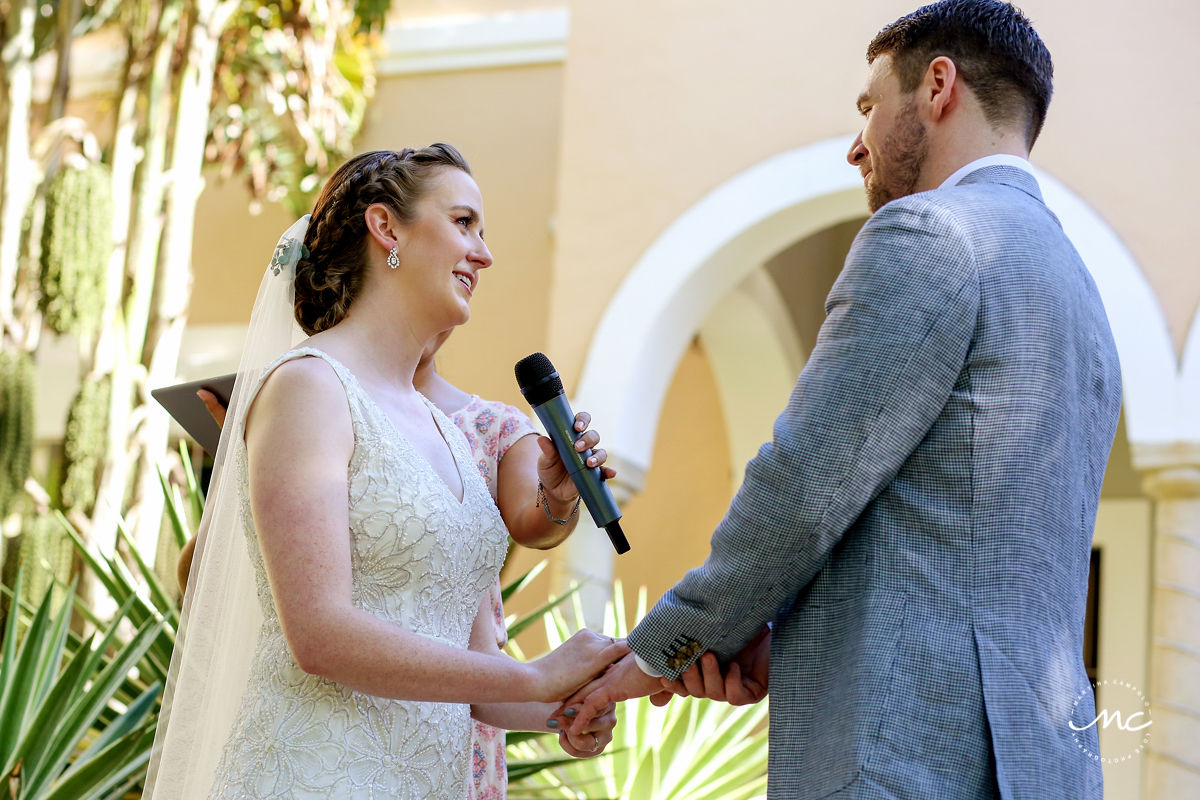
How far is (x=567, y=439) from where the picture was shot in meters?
2.45

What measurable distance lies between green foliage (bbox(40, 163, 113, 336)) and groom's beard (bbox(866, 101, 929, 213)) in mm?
4866

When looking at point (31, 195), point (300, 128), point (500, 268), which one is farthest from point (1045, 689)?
point (500, 268)

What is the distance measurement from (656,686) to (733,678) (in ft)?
0.46

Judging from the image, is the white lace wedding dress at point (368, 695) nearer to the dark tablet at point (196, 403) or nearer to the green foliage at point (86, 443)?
the dark tablet at point (196, 403)

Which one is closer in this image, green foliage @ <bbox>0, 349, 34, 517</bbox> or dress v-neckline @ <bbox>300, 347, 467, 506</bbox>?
dress v-neckline @ <bbox>300, 347, 467, 506</bbox>

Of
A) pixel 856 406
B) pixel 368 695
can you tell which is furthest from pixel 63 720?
pixel 856 406

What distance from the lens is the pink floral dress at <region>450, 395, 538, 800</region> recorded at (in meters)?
2.92

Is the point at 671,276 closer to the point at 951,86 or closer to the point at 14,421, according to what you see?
the point at 14,421

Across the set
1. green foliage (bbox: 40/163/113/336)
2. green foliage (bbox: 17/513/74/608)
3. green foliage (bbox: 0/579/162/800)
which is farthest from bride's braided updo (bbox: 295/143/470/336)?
green foliage (bbox: 40/163/113/336)

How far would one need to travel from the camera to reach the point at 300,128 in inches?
326

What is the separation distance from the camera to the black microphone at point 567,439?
2402 mm

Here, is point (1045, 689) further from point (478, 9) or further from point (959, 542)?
point (478, 9)

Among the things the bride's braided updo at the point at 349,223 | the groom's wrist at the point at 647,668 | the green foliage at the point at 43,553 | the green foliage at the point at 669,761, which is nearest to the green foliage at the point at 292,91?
the green foliage at the point at 43,553

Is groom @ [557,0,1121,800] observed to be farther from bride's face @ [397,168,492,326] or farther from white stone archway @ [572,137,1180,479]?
white stone archway @ [572,137,1180,479]
